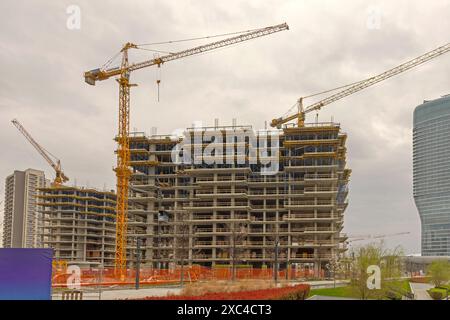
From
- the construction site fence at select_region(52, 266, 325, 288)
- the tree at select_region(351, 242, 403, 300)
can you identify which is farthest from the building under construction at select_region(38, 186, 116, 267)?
the tree at select_region(351, 242, 403, 300)

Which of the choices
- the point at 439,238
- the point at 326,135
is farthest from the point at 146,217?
the point at 439,238

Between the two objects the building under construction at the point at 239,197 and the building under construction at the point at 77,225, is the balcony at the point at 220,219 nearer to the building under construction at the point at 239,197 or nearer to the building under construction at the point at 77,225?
the building under construction at the point at 239,197

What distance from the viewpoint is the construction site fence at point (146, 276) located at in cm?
5044

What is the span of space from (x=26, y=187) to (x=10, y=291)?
7358 inches

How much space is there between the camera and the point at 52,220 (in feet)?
502

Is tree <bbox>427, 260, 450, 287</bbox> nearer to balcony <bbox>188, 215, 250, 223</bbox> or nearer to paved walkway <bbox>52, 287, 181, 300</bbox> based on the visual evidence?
paved walkway <bbox>52, 287, 181, 300</bbox>

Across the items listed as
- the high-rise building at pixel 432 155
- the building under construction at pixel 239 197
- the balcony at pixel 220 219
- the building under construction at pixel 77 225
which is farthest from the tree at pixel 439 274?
the building under construction at pixel 77 225

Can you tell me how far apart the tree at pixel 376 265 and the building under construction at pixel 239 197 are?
6908 cm

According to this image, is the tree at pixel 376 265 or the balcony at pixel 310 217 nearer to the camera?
the tree at pixel 376 265

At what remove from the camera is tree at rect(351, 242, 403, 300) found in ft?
120

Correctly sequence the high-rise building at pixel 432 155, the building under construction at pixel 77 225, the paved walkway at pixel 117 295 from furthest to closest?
1. the building under construction at pixel 77 225
2. the high-rise building at pixel 432 155
3. the paved walkway at pixel 117 295

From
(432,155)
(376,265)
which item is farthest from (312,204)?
(376,265)

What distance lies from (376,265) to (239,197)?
82550 mm

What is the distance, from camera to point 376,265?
38.5m
